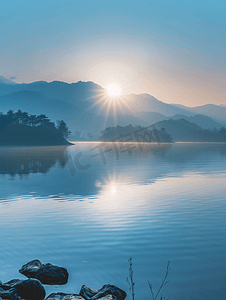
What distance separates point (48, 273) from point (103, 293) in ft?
9.56

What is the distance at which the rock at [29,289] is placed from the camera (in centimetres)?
979

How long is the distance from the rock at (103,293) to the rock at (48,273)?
1.54 metres

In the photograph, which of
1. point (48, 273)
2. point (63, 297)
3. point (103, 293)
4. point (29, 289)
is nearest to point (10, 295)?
point (29, 289)

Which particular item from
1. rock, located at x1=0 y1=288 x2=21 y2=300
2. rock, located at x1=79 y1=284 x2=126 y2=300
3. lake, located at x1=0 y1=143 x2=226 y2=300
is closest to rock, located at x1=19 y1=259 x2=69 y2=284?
lake, located at x1=0 y1=143 x2=226 y2=300

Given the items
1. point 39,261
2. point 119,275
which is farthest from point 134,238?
point 39,261

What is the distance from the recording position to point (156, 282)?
35.5 ft

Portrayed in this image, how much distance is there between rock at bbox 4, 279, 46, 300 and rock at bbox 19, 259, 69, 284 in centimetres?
112

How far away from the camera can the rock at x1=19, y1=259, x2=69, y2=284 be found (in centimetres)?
1125

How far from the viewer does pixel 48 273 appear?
37.3 ft

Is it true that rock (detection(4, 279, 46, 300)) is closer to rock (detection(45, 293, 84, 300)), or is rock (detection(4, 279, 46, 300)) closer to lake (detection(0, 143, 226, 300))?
rock (detection(45, 293, 84, 300))

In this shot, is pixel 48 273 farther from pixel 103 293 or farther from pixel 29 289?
pixel 103 293

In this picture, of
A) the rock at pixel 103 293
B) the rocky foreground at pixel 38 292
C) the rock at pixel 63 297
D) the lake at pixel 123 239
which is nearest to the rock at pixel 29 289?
the rocky foreground at pixel 38 292

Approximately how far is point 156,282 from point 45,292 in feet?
13.9

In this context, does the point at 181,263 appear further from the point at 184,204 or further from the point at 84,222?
the point at 184,204
